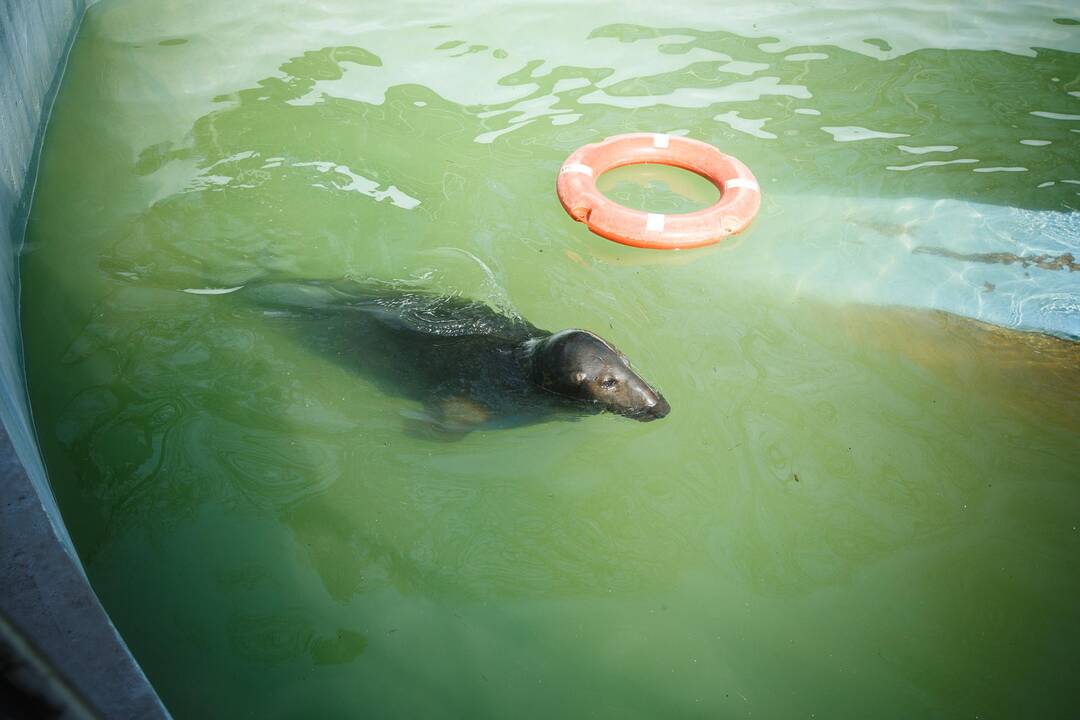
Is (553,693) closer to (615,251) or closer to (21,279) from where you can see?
(615,251)

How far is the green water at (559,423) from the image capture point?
11.9 ft

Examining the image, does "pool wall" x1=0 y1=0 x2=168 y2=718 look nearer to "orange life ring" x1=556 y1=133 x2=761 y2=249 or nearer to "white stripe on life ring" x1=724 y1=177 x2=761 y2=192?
"orange life ring" x1=556 y1=133 x2=761 y2=249

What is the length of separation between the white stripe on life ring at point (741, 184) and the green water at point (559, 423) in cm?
40

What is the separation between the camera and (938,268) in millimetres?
6121

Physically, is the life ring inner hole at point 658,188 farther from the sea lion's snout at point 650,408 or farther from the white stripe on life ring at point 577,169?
the sea lion's snout at point 650,408

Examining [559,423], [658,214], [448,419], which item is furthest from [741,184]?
[448,419]

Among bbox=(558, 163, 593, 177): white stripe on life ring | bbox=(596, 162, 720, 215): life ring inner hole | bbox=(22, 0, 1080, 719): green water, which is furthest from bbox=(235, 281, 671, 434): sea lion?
bbox=(596, 162, 720, 215): life ring inner hole

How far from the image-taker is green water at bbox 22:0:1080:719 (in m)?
3.64

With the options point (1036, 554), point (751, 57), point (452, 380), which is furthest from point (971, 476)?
point (751, 57)

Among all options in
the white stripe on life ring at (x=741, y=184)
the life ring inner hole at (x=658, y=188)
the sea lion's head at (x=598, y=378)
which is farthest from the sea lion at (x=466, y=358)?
the white stripe on life ring at (x=741, y=184)

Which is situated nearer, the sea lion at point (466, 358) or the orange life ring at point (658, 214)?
the sea lion at point (466, 358)

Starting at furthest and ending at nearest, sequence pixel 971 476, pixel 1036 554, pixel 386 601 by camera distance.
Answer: pixel 971 476 < pixel 1036 554 < pixel 386 601

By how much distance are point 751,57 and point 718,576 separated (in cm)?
688

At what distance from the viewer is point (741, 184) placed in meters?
6.50
